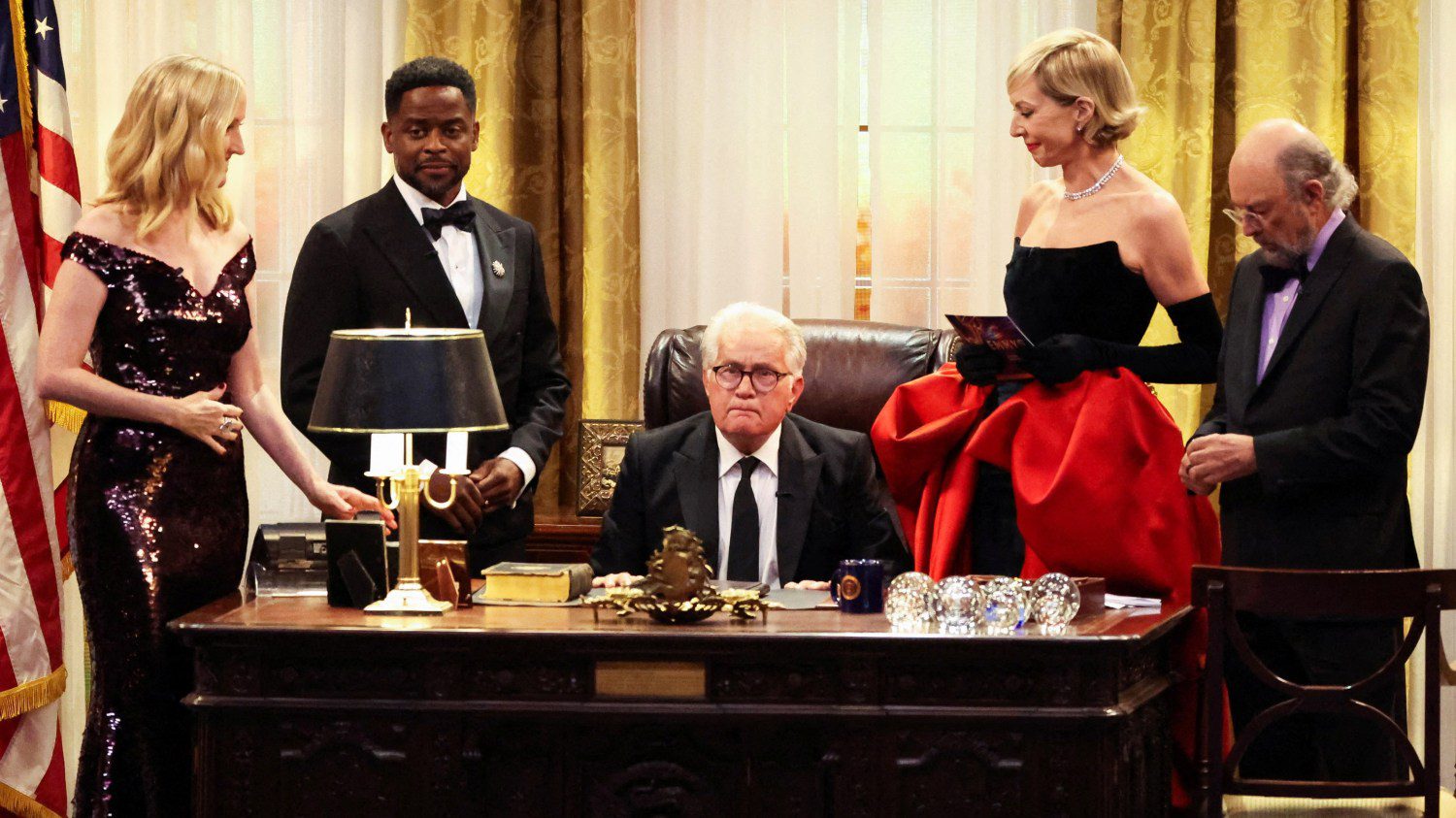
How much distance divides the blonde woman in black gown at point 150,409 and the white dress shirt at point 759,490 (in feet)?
3.52

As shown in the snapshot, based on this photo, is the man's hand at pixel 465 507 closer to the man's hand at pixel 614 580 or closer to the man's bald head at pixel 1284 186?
the man's hand at pixel 614 580

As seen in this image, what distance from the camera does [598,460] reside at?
5.01m

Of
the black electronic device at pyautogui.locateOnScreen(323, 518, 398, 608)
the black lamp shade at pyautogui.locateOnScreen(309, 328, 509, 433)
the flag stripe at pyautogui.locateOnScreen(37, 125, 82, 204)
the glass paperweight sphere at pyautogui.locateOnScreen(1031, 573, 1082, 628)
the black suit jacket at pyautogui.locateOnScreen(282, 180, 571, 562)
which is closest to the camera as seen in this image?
the glass paperweight sphere at pyautogui.locateOnScreen(1031, 573, 1082, 628)

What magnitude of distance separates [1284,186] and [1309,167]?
73mm

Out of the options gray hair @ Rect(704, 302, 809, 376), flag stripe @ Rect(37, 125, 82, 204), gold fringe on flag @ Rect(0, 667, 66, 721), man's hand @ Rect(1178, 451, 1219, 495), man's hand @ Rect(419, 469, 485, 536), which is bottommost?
gold fringe on flag @ Rect(0, 667, 66, 721)

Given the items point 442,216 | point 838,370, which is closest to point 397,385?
point 442,216

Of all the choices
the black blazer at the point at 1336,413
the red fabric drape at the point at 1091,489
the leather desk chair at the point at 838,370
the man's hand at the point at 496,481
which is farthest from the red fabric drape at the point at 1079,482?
the man's hand at the point at 496,481

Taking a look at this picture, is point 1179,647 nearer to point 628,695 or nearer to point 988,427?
point 988,427

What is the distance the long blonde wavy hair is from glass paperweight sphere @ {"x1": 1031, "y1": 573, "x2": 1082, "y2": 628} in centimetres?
190

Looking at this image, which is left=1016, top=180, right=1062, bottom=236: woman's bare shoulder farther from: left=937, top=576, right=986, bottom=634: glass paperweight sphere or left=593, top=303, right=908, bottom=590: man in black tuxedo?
left=937, top=576, right=986, bottom=634: glass paperweight sphere

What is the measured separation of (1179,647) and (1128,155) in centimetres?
234

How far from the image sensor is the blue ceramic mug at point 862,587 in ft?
10.5

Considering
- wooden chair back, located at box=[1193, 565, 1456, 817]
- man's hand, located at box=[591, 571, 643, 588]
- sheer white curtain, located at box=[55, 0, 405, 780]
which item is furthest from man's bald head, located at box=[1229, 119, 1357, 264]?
sheer white curtain, located at box=[55, 0, 405, 780]

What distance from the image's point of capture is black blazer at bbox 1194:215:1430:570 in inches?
130
